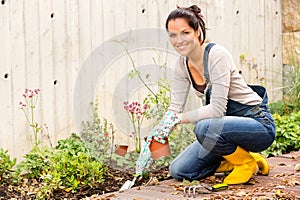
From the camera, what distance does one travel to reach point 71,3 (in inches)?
156

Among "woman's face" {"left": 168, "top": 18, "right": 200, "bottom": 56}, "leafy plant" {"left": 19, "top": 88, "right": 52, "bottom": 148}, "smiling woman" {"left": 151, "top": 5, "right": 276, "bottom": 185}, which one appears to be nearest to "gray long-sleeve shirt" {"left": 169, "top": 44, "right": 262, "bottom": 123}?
"smiling woman" {"left": 151, "top": 5, "right": 276, "bottom": 185}

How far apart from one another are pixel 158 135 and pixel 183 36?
0.55m

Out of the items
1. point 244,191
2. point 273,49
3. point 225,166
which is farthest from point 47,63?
point 273,49

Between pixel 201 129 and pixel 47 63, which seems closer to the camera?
pixel 201 129

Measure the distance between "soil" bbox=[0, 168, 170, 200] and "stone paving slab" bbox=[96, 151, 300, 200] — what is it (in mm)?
182

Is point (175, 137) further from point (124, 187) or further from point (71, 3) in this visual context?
point (71, 3)

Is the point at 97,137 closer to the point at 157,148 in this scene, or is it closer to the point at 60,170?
the point at 60,170

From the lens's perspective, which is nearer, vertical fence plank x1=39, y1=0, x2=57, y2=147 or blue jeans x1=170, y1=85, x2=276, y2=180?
blue jeans x1=170, y1=85, x2=276, y2=180

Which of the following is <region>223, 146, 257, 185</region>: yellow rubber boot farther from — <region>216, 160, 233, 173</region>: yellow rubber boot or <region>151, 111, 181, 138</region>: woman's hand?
→ <region>151, 111, 181, 138</region>: woman's hand

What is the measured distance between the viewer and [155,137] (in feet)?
9.89

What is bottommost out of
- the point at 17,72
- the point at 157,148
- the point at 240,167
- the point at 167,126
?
the point at 240,167

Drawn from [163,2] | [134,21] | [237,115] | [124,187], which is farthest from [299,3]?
[124,187]

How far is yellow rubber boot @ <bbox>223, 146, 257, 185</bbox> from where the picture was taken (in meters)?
3.15

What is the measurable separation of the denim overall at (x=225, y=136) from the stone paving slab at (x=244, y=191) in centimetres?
14
